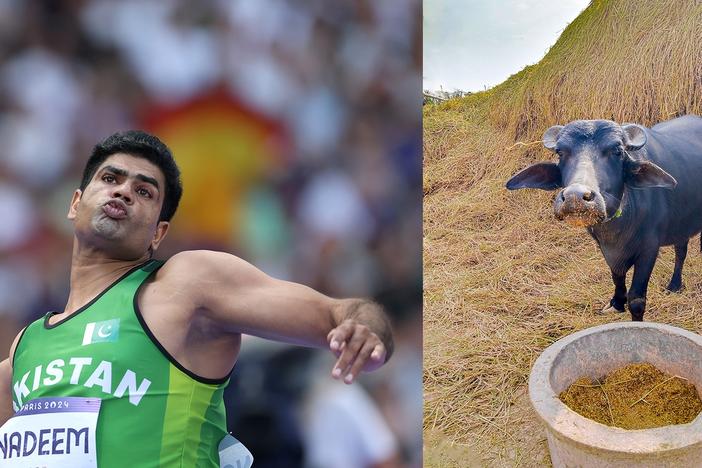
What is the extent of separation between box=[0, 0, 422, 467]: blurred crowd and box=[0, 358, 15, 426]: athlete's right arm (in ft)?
0.30

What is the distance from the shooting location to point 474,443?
1.33 metres

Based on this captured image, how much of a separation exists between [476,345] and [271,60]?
0.93 meters

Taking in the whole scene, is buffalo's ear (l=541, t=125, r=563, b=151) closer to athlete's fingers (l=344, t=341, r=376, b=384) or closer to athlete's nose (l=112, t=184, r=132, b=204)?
athlete's fingers (l=344, t=341, r=376, b=384)

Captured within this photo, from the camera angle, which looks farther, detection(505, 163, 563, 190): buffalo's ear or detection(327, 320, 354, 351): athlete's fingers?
detection(505, 163, 563, 190): buffalo's ear

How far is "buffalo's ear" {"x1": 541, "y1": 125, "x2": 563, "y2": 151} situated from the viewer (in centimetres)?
137

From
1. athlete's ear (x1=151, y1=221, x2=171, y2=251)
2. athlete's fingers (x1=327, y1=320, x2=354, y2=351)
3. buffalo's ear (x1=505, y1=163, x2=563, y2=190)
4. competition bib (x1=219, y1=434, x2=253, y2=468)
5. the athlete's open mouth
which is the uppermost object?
buffalo's ear (x1=505, y1=163, x2=563, y2=190)

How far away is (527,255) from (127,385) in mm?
1033

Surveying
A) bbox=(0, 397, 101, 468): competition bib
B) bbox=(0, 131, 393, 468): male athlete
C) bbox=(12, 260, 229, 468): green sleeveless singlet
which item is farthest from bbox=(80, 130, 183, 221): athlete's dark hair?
bbox=(0, 397, 101, 468): competition bib

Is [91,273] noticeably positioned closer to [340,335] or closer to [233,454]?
[233,454]

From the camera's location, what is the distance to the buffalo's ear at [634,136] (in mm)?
1297

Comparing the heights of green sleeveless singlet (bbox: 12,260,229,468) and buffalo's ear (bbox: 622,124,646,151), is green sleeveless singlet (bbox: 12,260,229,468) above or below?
below

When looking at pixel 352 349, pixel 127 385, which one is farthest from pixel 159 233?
pixel 352 349

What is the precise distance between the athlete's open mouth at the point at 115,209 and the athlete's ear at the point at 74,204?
0.39 feet

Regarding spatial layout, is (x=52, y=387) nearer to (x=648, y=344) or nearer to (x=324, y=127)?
(x=324, y=127)
